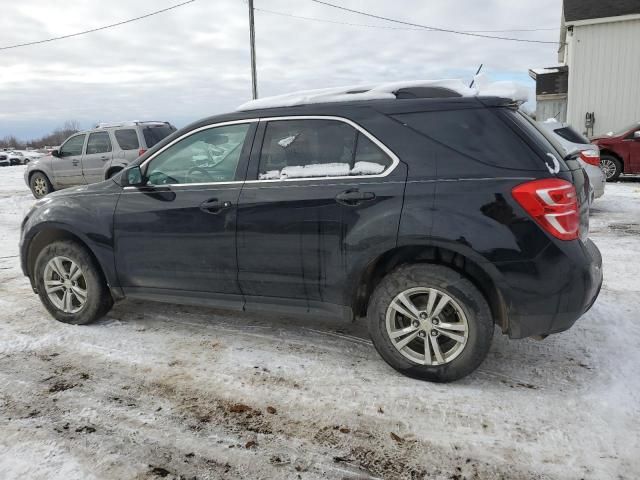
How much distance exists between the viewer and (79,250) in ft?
14.0

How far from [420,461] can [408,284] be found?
106cm

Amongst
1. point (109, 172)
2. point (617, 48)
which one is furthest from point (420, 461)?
point (617, 48)

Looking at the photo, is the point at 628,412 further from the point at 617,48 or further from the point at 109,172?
the point at 617,48

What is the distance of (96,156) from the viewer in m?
12.7

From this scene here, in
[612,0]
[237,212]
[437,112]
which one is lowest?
[237,212]

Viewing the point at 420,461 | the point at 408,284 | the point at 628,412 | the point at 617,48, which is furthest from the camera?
the point at 617,48

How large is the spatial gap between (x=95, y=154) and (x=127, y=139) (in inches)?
46.4

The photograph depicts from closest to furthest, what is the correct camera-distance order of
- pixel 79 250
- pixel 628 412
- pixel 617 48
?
pixel 628 412 < pixel 79 250 < pixel 617 48

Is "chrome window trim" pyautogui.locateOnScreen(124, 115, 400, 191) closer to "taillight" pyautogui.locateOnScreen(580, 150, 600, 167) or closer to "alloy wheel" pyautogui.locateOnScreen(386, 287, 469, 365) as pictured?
"alloy wheel" pyautogui.locateOnScreen(386, 287, 469, 365)

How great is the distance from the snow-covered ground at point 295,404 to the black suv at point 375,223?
36 cm

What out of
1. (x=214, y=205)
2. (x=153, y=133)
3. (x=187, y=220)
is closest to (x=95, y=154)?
(x=153, y=133)

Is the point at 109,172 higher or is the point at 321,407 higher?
the point at 109,172

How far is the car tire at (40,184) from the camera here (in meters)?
14.0

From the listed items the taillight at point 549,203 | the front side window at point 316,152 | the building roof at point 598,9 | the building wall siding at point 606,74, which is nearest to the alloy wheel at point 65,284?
the front side window at point 316,152
